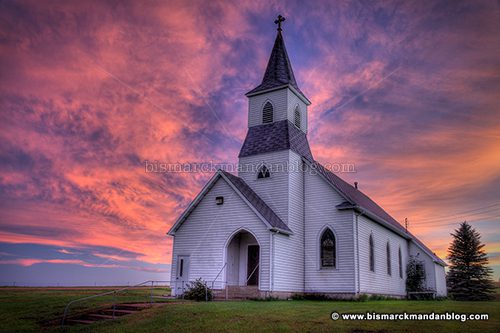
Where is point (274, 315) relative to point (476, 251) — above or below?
below

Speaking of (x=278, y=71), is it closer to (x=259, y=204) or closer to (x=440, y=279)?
(x=259, y=204)

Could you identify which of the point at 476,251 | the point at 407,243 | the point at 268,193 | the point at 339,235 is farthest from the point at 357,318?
the point at 476,251

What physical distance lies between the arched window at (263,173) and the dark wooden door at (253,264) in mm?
4626

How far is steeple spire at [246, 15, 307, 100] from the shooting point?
30211mm

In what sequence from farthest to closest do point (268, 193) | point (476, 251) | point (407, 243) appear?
point (476, 251) < point (407, 243) < point (268, 193)

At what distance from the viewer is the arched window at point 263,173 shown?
27.4 metres

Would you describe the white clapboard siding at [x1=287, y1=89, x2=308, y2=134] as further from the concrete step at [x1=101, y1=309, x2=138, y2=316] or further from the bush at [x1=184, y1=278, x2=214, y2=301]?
the concrete step at [x1=101, y1=309, x2=138, y2=316]

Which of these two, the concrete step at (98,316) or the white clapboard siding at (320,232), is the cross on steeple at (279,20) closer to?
the white clapboard siding at (320,232)

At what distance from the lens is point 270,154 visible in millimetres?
27750

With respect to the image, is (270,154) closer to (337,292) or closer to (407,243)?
(337,292)

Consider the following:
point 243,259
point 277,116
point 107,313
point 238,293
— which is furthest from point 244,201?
point 107,313

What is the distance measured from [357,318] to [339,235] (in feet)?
39.2

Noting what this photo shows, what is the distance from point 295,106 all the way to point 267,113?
2165 mm

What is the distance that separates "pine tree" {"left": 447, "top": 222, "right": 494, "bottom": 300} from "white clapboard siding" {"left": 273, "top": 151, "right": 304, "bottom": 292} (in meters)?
26.7
